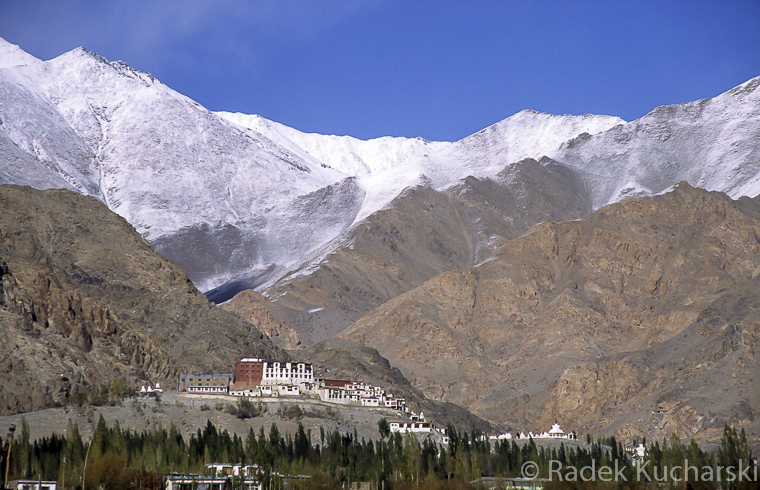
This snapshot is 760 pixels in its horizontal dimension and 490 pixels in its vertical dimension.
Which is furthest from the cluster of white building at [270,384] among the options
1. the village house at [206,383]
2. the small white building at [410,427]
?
the small white building at [410,427]

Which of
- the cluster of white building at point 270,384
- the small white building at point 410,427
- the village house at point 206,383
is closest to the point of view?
the small white building at point 410,427

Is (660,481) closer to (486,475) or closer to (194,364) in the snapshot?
(486,475)

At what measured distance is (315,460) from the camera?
415 feet

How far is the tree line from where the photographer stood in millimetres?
110875

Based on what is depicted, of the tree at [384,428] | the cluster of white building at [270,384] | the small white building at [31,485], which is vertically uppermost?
the cluster of white building at [270,384]

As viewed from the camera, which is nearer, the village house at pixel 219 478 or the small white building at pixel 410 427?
the village house at pixel 219 478

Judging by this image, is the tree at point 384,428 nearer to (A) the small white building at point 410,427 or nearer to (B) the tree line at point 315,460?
(A) the small white building at point 410,427

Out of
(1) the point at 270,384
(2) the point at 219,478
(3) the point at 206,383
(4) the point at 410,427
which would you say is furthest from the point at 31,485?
(4) the point at 410,427

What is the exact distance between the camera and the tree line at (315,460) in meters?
111

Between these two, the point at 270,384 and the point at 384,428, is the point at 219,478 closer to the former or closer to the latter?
the point at 384,428

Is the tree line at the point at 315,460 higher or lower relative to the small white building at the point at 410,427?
lower

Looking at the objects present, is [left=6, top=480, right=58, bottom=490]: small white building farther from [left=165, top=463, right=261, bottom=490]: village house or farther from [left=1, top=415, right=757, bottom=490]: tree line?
[left=165, top=463, right=261, bottom=490]: village house

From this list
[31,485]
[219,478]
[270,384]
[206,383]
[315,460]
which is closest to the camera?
[31,485]

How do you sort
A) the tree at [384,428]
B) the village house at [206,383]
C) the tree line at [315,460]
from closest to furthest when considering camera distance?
the tree line at [315,460] → the tree at [384,428] → the village house at [206,383]
